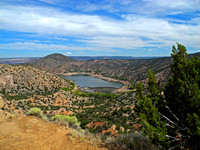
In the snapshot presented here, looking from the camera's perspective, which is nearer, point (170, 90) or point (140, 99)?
point (140, 99)

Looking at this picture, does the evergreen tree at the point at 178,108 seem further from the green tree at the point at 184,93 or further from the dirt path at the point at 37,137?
the dirt path at the point at 37,137

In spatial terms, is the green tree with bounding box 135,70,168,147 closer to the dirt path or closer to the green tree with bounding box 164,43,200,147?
the green tree with bounding box 164,43,200,147

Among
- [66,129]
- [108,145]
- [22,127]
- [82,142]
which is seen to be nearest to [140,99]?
[108,145]

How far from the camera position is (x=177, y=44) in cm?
656

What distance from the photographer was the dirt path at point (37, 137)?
274 inches

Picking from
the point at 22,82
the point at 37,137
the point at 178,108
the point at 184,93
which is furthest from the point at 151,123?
the point at 22,82

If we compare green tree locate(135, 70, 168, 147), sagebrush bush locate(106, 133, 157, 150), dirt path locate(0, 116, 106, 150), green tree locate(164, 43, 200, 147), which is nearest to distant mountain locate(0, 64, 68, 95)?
dirt path locate(0, 116, 106, 150)

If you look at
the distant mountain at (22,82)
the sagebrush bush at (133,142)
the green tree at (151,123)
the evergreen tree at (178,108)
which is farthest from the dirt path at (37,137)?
the distant mountain at (22,82)

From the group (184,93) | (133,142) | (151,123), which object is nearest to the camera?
(151,123)

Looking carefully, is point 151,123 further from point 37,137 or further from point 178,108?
point 37,137

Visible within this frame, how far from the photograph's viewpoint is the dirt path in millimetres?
6965

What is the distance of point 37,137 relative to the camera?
7969mm

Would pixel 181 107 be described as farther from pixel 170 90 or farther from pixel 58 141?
pixel 58 141

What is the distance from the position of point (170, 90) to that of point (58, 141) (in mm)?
6568
